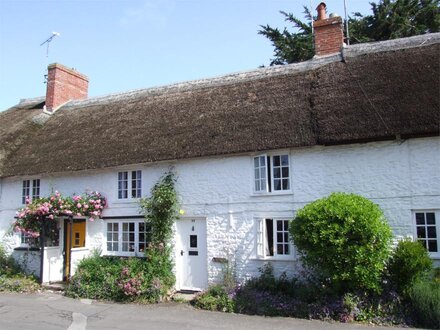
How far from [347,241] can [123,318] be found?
5.12 m

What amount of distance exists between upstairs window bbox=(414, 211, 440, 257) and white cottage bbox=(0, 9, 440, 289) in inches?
0.9

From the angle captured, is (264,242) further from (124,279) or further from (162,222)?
(124,279)

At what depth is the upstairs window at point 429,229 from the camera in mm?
9211

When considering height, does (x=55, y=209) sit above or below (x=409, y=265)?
above

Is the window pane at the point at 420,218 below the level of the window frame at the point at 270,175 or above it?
below

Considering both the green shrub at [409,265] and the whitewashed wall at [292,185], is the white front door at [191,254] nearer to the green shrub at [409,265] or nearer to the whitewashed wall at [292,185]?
the whitewashed wall at [292,185]

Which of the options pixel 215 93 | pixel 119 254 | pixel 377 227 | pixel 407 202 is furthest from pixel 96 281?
pixel 407 202

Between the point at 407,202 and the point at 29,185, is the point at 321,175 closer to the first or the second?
the point at 407,202

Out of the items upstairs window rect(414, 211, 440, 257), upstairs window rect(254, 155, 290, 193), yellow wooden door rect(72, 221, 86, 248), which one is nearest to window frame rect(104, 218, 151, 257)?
yellow wooden door rect(72, 221, 86, 248)

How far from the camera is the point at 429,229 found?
9.34m

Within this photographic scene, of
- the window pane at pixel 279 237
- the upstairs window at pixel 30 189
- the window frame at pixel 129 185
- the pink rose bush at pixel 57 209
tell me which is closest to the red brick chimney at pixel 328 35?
the window pane at pixel 279 237

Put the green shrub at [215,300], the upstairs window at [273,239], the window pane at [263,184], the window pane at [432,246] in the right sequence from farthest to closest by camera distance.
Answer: the window pane at [263,184] → the upstairs window at [273,239] → the green shrub at [215,300] → the window pane at [432,246]

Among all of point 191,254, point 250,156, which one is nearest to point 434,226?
point 250,156

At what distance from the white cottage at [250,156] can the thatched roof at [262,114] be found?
4cm
